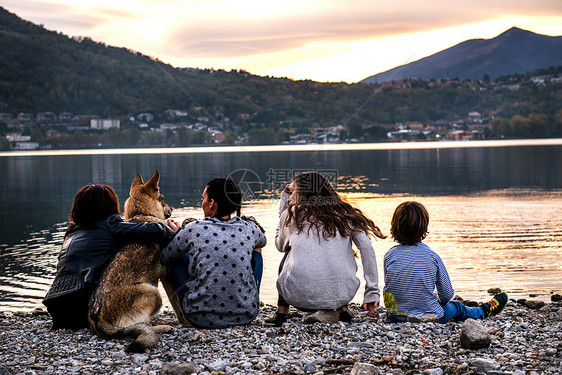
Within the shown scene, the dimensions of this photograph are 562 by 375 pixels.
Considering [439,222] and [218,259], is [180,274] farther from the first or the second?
[439,222]

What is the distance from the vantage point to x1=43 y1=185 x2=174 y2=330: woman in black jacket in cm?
529

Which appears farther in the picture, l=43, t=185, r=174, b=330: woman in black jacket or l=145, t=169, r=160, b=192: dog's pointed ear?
l=145, t=169, r=160, b=192: dog's pointed ear

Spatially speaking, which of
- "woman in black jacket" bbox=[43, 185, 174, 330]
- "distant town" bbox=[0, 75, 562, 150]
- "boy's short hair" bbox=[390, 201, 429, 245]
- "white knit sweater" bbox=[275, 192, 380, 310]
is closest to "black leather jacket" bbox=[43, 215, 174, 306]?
"woman in black jacket" bbox=[43, 185, 174, 330]

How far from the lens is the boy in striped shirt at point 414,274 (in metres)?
5.79

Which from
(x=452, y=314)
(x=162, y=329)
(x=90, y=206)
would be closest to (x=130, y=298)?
(x=162, y=329)

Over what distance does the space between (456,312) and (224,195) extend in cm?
287

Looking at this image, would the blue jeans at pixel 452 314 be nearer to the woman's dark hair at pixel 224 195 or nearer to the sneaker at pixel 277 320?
the sneaker at pixel 277 320

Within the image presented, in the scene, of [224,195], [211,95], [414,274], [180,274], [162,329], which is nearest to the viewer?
[224,195]

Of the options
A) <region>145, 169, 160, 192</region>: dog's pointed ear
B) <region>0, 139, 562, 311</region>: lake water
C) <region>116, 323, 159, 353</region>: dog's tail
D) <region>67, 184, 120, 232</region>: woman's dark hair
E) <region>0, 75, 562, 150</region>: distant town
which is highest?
<region>0, 75, 562, 150</region>: distant town

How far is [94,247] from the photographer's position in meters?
5.30

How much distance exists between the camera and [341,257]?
5672 millimetres

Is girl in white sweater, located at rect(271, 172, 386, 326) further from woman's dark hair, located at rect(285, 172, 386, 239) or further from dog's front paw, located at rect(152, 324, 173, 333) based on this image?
dog's front paw, located at rect(152, 324, 173, 333)

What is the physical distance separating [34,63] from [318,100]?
107 m

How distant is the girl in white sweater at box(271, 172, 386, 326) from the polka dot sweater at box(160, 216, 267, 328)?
402mm
